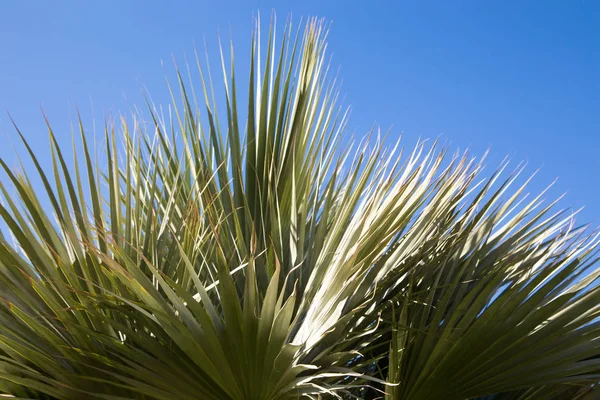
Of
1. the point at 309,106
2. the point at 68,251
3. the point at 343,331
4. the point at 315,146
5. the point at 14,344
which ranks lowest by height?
the point at 14,344

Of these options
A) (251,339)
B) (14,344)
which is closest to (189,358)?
(251,339)

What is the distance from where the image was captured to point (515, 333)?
174cm

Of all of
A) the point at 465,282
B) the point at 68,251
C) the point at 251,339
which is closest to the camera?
the point at 251,339

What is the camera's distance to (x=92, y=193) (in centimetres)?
192

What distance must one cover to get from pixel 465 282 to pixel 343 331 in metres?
0.44

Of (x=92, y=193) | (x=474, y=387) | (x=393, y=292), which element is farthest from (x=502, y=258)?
(x=92, y=193)

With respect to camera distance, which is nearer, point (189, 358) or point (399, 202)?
point (189, 358)

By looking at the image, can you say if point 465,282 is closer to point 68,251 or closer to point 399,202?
point 399,202

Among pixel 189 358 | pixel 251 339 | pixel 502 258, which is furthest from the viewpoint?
pixel 502 258

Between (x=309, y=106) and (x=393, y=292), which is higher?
(x=309, y=106)

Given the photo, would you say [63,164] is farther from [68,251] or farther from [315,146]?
[315,146]

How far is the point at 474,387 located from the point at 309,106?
4.25 ft

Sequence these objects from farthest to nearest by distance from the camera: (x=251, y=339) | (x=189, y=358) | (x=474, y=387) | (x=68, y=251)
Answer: (x=68, y=251) < (x=474, y=387) < (x=189, y=358) < (x=251, y=339)

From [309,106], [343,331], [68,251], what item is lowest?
[343,331]
